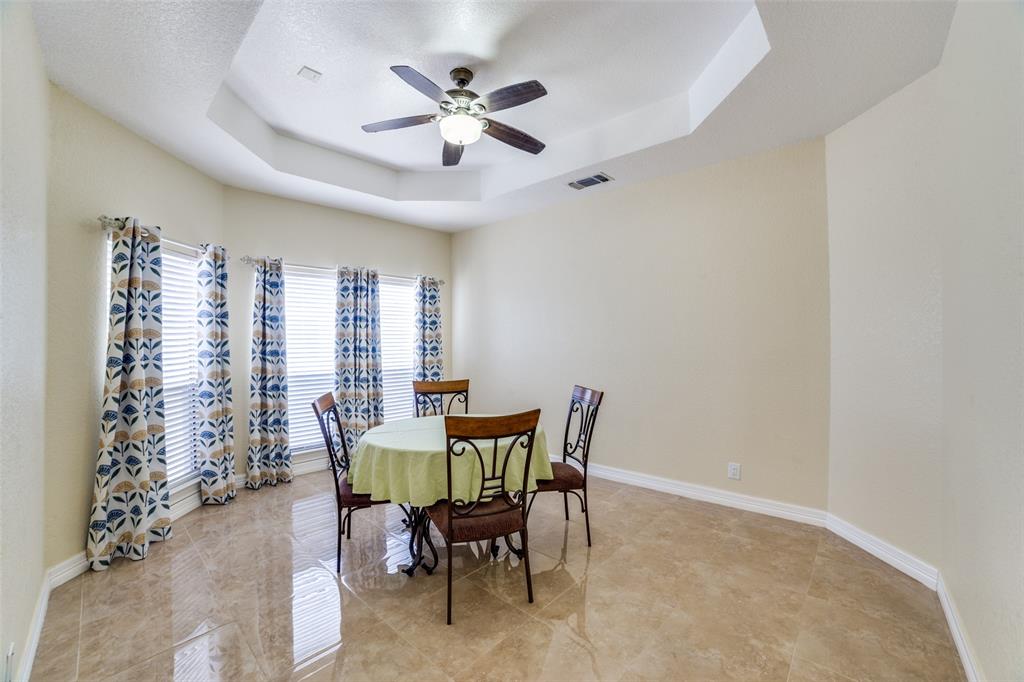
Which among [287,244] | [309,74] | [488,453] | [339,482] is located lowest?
[339,482]

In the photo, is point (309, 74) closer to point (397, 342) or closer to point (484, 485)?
point (484, 485)

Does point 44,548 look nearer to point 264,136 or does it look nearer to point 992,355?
point 264,136

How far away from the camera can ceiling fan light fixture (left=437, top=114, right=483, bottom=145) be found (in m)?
2.45

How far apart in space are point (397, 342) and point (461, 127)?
317 cm

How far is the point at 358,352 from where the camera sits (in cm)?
455

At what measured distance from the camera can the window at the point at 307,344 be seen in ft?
13.9

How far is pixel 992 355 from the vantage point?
154cm

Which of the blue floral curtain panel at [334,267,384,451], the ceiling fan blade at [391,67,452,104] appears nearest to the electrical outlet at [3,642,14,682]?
the ceiling fan blade at [391,67,452,104]

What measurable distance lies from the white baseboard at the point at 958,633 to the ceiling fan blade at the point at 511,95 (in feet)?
10.2

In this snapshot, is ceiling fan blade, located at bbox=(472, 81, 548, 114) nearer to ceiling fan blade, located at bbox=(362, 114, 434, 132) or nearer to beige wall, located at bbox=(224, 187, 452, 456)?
ceiling fan blade, located at bbox=(362, 114, 434, 132)

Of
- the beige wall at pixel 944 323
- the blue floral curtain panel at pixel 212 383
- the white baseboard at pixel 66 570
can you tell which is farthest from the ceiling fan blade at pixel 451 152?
the white baseboard at pixel 66 570

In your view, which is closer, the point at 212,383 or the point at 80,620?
the point at 80,620

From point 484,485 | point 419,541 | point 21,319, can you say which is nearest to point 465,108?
point 484,485

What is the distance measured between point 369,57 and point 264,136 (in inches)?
52.9
